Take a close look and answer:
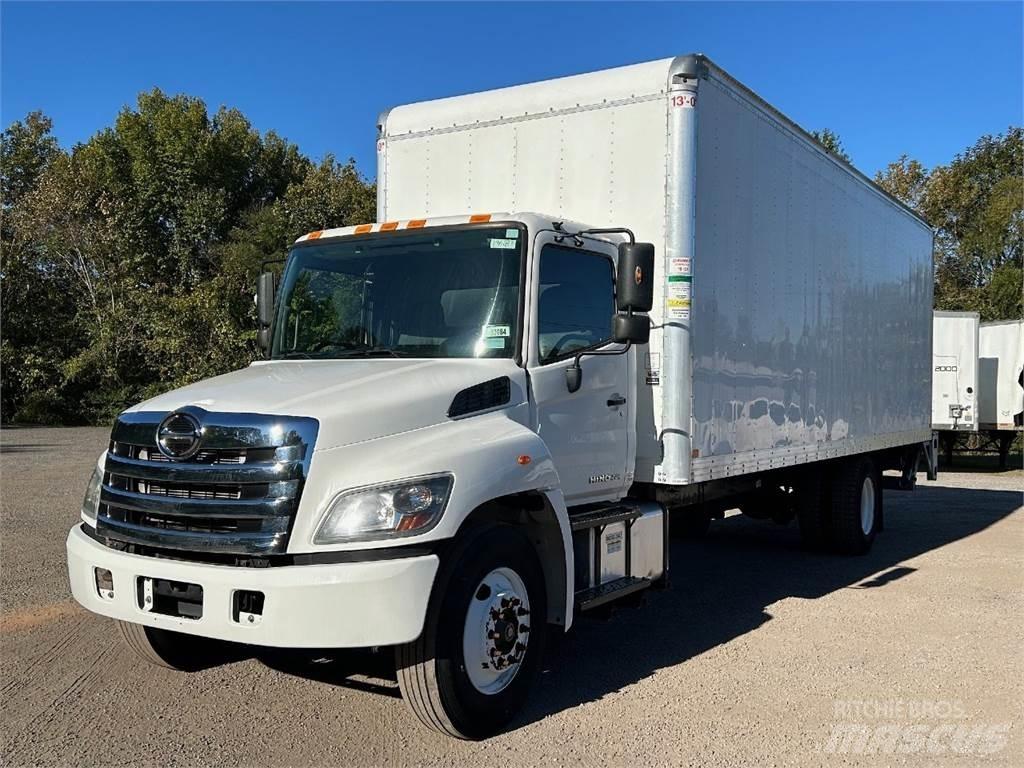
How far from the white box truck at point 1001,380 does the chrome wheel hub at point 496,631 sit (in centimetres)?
1936

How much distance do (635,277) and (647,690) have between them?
2.37 metres

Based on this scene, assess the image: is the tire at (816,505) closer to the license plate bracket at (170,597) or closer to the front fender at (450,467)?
the front fender at (450,467)

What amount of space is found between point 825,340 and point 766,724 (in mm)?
4534

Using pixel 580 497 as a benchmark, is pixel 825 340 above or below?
above

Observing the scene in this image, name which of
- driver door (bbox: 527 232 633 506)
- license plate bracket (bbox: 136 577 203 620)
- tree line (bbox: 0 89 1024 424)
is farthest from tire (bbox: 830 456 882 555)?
tree line (bbox: 0 89 1024 424)

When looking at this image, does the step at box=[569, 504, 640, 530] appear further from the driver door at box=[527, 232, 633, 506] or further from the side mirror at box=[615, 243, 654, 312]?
the side mirror at box=[615, 243, 654, 312]

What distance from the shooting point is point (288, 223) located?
102 feet

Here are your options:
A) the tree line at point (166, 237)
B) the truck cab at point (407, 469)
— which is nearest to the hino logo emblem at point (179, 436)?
the truck cab at point (407, 469)

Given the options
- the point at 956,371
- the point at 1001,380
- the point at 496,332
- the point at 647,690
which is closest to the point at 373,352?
the point at 496,332

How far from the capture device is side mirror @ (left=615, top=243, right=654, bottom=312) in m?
4.95

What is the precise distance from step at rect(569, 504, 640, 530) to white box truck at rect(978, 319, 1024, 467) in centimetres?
1802

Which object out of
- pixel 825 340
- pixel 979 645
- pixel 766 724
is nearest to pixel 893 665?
pixel 979 645

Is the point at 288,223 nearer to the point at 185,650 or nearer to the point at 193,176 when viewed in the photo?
the point at 193,176

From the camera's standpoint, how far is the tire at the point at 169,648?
5082 millimetres
